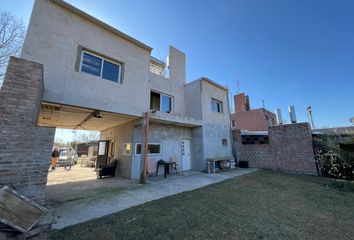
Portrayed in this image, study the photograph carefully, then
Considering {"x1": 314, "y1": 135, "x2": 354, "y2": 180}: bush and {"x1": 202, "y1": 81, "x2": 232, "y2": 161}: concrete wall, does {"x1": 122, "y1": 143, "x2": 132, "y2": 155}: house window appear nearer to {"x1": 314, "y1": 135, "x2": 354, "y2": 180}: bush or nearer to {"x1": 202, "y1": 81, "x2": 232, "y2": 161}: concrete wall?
{"x1": 202, "y1": 81, "x2": 232, "y2": 161}: concrete wall

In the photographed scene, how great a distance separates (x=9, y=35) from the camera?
879 cm

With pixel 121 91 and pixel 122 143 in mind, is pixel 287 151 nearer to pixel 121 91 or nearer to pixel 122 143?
pixel 122 143

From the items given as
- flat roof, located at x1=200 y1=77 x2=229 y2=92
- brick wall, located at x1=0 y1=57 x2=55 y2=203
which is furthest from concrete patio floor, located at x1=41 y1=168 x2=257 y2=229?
flat roof, located at x1=200 y1=77 x2=229 y2=92

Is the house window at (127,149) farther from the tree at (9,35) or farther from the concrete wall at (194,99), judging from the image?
the tree at (9,35)

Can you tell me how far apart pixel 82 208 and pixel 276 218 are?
5.31 m

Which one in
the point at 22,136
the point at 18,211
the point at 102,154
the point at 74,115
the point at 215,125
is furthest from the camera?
the point at 215,125

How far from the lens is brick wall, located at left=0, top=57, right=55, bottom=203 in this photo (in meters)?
3.53

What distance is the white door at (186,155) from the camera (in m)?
11.3

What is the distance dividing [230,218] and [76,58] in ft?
25.9

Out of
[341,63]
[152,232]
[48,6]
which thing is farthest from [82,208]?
[341,63]

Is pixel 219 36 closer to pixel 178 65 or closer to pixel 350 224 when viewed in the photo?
pixel 178 65

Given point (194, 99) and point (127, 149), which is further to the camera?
point (194, 99)

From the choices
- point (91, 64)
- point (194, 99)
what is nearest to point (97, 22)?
point (91, 64)

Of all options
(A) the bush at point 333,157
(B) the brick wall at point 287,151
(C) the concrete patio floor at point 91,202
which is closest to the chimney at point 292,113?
(B) the brick wall at point 287,151
